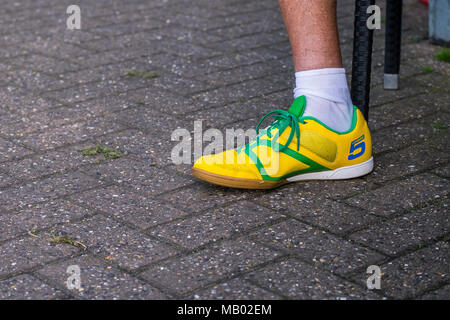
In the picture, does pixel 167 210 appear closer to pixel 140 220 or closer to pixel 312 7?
pixel 140 220

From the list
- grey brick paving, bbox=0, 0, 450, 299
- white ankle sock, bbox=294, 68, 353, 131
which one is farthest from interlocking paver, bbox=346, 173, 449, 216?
white ankle sock, bbox=294, 68, 353, 131

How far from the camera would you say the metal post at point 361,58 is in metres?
2.45

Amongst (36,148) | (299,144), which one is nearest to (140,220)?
(299,144)

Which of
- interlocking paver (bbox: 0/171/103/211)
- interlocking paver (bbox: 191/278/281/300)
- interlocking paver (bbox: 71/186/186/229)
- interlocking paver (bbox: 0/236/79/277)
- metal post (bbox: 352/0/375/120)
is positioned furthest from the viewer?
metal post (bbox: 352/0/375/120)

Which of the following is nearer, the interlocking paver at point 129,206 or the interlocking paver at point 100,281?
the interlocking paver at point 100,281

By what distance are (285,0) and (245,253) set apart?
898 millimetres

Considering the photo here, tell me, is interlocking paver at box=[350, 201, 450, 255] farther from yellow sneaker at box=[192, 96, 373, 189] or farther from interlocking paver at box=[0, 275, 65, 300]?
interlocking paver at box=[0, 275, 65, 300]

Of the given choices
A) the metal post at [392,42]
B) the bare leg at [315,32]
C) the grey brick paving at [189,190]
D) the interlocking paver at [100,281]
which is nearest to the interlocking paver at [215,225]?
the grey brick paving at [189,190]

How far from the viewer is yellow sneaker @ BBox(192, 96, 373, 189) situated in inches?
88.7

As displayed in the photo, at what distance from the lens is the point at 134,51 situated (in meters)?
3.82

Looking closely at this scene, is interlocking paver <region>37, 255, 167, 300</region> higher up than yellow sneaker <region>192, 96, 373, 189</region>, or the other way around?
yellow sneaker <region>192, 96, 373, 189</region>

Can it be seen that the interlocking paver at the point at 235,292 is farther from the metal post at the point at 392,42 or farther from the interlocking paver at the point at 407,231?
the metal post at the point at 392,42

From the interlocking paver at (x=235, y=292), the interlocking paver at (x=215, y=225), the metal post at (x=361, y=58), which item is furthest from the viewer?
the metal post at (x=361, y=58)

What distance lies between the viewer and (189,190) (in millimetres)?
2301
